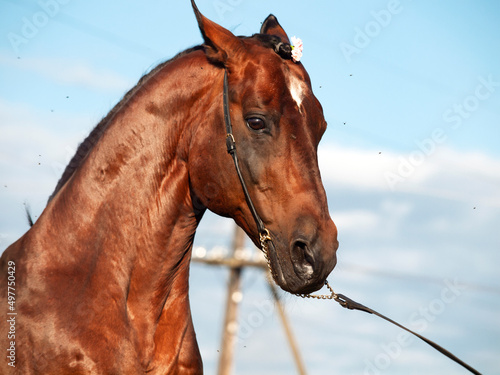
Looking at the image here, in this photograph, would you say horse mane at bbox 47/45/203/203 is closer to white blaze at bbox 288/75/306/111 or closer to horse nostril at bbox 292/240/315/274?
white blaze at bbox 288/75/306/111

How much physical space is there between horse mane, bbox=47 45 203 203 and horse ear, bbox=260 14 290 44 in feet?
2.42

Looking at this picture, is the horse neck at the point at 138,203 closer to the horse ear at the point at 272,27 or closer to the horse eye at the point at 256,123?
the horse eye at the point at 256,123

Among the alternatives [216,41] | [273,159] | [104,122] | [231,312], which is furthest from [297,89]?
[231,312]

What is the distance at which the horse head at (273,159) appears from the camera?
4066 millimetres

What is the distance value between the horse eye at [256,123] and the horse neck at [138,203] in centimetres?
43

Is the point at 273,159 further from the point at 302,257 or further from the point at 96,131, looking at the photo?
the point at 96,131

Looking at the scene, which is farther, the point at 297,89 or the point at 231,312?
the point at 231,312

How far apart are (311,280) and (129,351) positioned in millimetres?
1227

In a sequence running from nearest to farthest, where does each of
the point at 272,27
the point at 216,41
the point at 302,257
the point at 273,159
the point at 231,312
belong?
the point at 302,257, the point at 273,159, the point at 216,41, the point at 272,27, the point at 231,312

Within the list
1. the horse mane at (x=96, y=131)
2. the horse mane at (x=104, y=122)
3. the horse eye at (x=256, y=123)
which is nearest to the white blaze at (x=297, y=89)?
the horse eye at (x=256, y=123)

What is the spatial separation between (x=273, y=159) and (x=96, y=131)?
144 cm

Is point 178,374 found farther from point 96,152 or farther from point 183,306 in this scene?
point 96,152

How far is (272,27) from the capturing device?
5.38 meters

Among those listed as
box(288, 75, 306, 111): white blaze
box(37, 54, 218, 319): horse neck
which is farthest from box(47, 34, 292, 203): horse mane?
box(288, 75, 306, 111): white blaze
